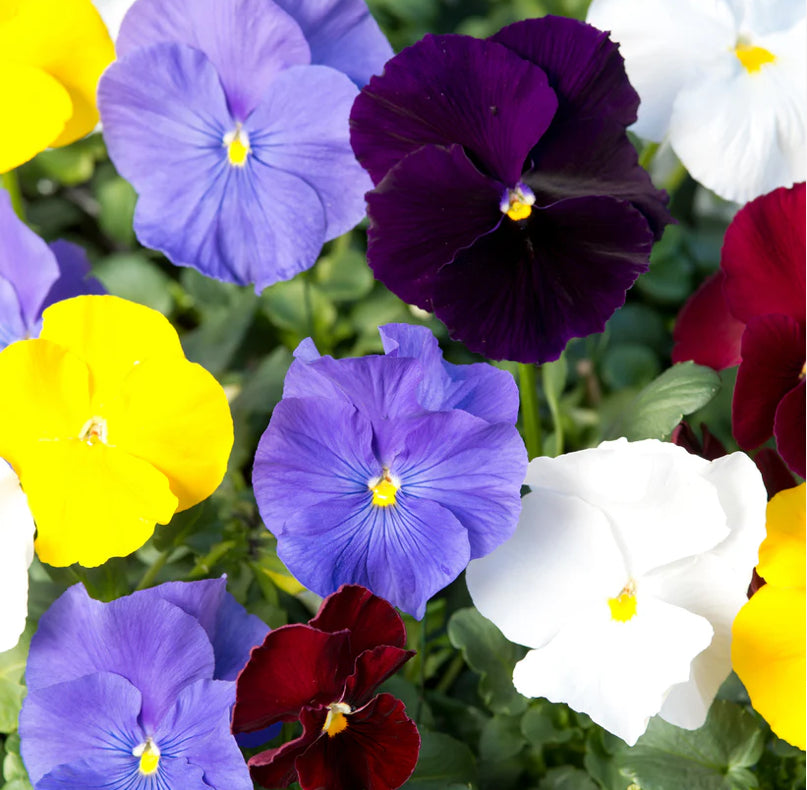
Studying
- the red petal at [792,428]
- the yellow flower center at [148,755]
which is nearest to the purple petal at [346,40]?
the red petal at [792,428]

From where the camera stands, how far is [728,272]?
720 millimetres

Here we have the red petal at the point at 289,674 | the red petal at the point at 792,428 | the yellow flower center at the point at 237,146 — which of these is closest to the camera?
the red petal at the point at 289,674

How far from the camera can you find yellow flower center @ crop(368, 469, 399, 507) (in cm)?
66

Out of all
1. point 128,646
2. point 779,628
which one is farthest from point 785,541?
point 128,646

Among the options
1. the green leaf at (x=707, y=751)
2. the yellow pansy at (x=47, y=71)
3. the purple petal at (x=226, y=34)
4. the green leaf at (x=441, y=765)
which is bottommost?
the green leaf at (x=441, y=765)

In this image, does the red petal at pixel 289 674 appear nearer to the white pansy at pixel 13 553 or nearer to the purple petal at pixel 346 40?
the white pansy at pixel 13 553

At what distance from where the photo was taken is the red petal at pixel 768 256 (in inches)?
27.7

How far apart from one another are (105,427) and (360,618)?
0.20 meters

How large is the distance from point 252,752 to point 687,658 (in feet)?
1.02

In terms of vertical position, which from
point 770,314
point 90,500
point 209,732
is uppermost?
point 770,314

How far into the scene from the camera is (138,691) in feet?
2.20

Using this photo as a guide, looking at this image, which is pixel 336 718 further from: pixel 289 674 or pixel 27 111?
pixel 27 111

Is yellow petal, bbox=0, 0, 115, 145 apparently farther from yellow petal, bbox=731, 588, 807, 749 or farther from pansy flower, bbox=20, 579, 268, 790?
yellow petal, bbox=731, 588, 807, 749

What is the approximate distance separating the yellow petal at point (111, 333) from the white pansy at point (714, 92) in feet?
1.17
